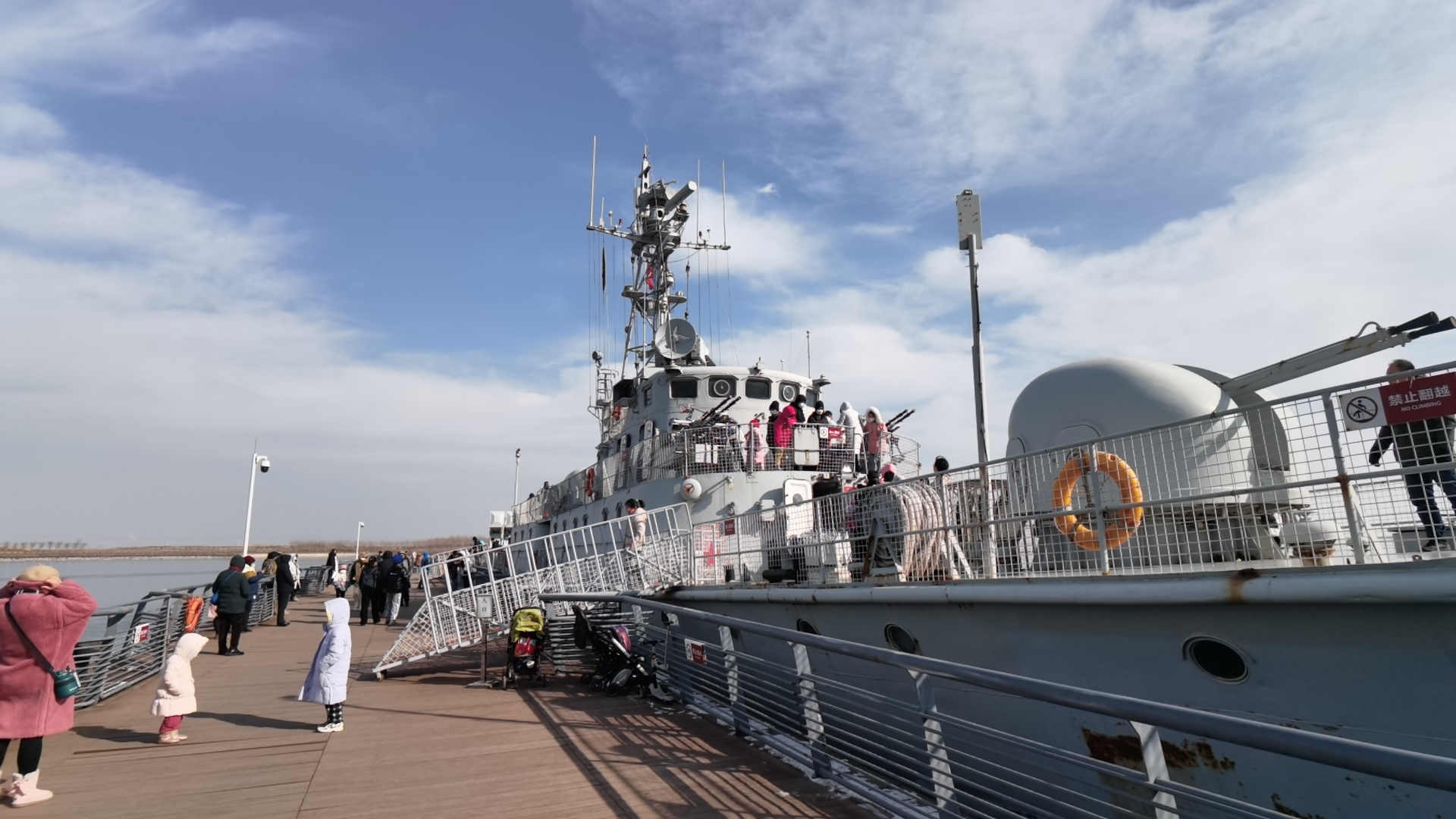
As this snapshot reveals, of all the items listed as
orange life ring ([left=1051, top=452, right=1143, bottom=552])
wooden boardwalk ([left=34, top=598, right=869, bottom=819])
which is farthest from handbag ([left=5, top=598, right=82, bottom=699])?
orange life ring ([left=1051, top=452, right=1143, bottom=552])

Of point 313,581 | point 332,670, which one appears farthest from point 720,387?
point 313,581

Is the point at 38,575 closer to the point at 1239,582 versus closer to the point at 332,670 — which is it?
the point at 332,670

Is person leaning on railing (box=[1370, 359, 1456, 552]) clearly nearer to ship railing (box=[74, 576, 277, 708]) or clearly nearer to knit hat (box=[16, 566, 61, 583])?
knit hat (box=[16, 566, 61, 583])

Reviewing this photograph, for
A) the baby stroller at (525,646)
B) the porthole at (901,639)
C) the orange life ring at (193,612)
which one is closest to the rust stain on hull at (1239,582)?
the porthole at (901,639)

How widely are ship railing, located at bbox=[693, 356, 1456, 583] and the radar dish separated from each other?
12893 mm

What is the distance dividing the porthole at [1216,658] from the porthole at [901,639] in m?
2.47

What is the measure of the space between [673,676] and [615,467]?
1026 cm

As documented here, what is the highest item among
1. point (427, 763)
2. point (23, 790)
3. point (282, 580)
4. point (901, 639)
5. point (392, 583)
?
point (282, 580)

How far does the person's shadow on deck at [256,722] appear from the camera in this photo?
24.9 feet

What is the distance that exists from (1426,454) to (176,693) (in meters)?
9.52

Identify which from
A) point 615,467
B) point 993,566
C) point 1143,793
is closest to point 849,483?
point 615,467

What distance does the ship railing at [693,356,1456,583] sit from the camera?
15.1 ft

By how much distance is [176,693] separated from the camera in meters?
6.97

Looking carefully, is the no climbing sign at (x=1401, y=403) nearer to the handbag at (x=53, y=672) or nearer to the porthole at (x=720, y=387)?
the handbag at (x=53, y=672)
